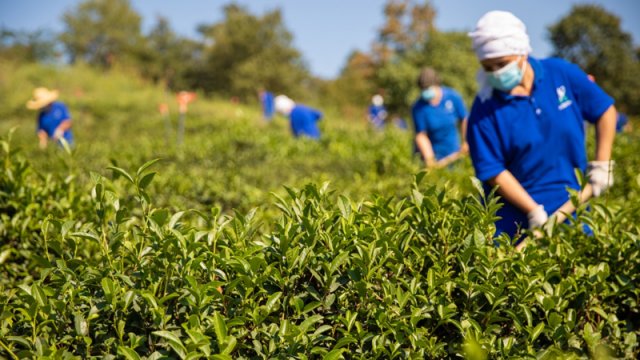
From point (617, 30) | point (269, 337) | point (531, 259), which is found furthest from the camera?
point (617, 30)

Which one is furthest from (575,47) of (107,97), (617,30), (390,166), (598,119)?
(598,119)

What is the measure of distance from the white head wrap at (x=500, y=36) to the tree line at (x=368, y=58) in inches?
1023

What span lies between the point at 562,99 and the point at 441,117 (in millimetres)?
3659

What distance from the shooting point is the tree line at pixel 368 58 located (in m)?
29.7

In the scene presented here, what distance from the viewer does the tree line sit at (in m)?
29.7

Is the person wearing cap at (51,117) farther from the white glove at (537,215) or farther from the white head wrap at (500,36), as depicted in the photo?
the white glove at (537,215)

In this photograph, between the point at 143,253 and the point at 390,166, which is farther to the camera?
the point at 390,166

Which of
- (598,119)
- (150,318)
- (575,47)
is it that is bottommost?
(150,318)

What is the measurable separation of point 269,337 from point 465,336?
55 centimetres

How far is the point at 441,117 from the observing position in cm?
660

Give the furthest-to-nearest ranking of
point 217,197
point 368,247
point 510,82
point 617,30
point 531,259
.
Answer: point 617,30, point 217,197, point 510,82, point 531,259, point 368,247

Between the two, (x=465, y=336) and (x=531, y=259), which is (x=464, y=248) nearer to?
(x=531, y=259)

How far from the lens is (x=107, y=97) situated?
26.4 m

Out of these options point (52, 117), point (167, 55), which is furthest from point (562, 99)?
point (167, 55)
